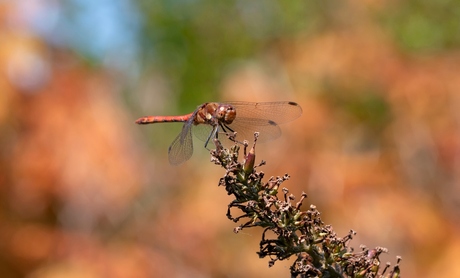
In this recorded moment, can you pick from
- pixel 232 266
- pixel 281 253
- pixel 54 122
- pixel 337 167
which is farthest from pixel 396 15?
pixel 281 253

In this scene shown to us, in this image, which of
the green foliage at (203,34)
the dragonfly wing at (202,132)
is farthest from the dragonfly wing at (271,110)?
the green foliage at (203,34)

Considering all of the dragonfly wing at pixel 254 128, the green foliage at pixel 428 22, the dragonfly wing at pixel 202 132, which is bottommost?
the dragonfly wing at pixel 202 132

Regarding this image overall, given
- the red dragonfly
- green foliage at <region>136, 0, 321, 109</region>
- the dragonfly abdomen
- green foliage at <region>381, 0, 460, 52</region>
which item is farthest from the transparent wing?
green foliage at <region>136, 0, 321, 109</region>

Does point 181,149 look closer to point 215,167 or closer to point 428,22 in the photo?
point 215,167

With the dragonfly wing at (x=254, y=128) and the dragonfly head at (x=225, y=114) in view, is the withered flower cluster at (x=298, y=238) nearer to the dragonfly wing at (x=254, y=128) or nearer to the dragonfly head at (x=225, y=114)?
the dragonfly head at (x=225, y=114)

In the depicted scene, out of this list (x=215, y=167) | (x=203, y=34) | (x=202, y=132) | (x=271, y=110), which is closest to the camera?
(x=202, y=132)

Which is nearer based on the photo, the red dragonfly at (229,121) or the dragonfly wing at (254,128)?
the red dragonfly at (229,121)

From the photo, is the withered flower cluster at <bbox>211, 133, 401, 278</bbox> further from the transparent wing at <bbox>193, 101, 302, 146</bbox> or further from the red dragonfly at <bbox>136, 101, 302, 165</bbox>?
the transparent wing at <bbox>193, 101, 302, 146</bbox>

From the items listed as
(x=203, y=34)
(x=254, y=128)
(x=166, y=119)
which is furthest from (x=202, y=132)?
(x=203, y=34)

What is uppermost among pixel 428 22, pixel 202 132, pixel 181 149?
pixel 428 22
